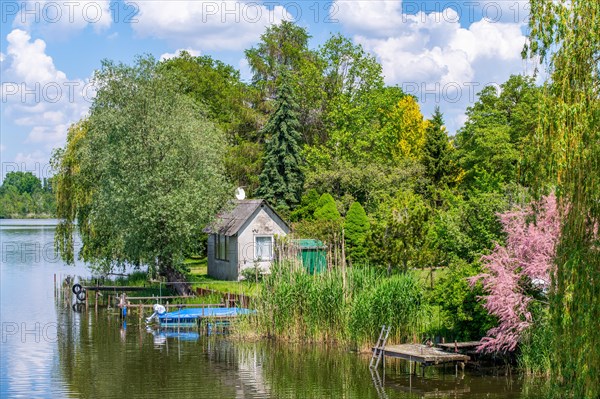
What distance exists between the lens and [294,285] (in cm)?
3102

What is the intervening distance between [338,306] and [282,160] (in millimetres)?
31451

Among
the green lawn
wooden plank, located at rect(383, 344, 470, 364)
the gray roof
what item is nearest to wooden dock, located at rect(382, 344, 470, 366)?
wooden plank, located at rect(383, 344, 470, 364)

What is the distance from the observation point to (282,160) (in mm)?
60812

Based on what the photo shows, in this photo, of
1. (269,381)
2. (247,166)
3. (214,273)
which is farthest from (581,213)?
(247,166)

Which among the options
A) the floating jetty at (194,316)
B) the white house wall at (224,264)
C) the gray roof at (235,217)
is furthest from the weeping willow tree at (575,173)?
the white house wall at (224,264)

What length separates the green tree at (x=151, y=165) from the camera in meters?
40.7

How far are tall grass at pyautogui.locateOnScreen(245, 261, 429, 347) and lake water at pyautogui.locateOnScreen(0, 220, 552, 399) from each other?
2.52 feet

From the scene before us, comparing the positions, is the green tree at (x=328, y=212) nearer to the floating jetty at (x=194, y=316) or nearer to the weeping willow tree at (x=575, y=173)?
the floating jetty at (x=194, y=316)

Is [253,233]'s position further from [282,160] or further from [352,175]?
[282,160]

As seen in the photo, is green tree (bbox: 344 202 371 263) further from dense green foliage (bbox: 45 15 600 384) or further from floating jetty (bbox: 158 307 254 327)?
floating jetty (bbox: 158 307 254 327)

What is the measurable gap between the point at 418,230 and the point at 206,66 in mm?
44026

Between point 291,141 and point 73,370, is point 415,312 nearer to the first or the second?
point 73,370

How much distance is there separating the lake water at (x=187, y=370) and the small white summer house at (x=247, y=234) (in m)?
9.57

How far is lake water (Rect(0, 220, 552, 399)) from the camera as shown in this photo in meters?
24.4
